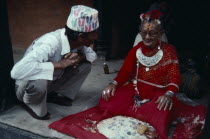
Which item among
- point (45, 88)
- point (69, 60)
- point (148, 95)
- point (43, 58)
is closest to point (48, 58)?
point (43, 58)

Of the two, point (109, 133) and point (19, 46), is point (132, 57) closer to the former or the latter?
point (109, 133)

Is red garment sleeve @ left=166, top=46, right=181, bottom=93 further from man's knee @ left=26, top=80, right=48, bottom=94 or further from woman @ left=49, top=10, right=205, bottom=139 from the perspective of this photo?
man's knee @ left=26, top=80, right=48, bottom=94

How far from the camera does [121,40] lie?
209 inches

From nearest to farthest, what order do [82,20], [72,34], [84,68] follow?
[82,20]
[72,34]
[84,68]

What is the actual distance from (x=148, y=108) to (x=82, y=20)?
1.23m

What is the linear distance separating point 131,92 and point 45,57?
3.71ft

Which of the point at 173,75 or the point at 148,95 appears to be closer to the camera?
the point at 173,75

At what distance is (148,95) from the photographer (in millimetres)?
2967

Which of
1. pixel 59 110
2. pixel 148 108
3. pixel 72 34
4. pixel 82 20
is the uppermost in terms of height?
pixel 82 20

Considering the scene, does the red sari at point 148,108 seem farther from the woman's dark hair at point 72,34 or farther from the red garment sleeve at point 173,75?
the woman's dark hair at point 72,34

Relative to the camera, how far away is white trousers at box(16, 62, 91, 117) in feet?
8.78

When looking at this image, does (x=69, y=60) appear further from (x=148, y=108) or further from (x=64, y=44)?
(x=148, y=108)

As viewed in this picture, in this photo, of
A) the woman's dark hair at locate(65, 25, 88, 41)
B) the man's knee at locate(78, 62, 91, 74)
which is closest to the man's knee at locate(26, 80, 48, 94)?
the woman's dark hair at locate(65, 25, 88, 41)

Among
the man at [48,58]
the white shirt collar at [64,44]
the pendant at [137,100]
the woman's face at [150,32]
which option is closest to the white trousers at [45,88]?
the man at [48,58]
